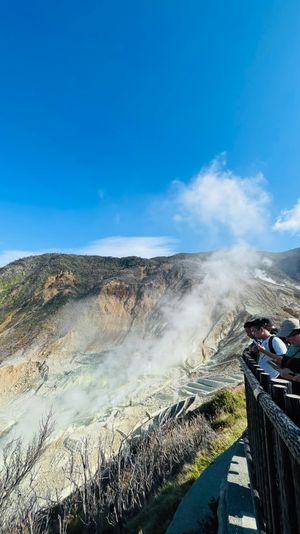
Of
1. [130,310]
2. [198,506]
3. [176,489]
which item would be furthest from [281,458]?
[130,310]

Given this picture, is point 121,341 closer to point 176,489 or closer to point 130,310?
point 130,310

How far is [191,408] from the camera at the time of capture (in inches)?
762

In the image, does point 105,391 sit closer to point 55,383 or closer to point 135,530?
point 55,383

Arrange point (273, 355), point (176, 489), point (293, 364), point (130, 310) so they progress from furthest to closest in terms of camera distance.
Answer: point (130, 310)
point (176, 489)
point (273, 355)
point (293, 364)

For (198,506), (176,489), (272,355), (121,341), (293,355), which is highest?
(293,355)

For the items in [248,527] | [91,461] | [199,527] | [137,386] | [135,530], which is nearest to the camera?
[248,527]

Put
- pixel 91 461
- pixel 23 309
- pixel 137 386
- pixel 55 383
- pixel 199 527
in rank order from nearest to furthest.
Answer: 1. pixel 199 527
2. pixel 91 461
3. pixel 137 386
4. pixel 55 383
5. pixel 23 309

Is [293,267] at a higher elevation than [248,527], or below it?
higher

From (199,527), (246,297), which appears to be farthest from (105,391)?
(199,527)

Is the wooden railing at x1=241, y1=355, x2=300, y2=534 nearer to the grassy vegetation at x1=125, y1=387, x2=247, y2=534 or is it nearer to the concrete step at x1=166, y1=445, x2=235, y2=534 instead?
the concrete step at x1=166, y1=445, x2=235, y2=534

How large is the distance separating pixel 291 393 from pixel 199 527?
398 cm

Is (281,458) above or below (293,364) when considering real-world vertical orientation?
below

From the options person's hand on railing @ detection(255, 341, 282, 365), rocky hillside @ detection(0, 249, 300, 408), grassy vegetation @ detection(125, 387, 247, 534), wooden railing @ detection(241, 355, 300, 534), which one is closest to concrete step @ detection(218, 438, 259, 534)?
wooden railing @ detection(241, 355, 300, 534)

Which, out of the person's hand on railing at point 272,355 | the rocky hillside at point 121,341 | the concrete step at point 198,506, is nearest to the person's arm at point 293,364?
the person's hand on railing at point 272,355
